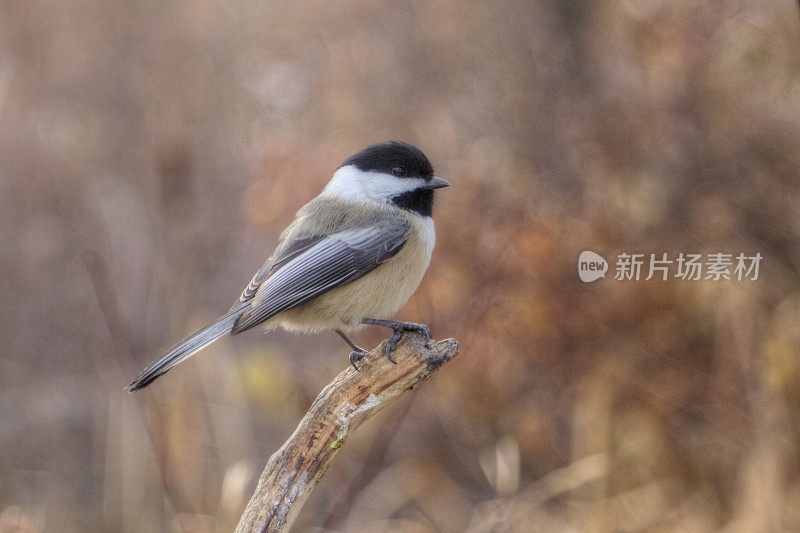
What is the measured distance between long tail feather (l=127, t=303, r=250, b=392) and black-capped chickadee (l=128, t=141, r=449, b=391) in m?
0.06

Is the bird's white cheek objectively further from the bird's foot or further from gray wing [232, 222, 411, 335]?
the bird's foot

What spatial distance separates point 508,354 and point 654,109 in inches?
37.9

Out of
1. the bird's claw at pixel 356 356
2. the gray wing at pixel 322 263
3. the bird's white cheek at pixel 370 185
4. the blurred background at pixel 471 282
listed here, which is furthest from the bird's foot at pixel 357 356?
the blurred background at pixel 471 282

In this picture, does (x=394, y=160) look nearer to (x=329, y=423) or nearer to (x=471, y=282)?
(x=329, y=423)

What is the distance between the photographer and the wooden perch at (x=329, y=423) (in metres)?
1.37

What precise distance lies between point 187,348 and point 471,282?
136cm

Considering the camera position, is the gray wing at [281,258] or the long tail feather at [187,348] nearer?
the long tail feather at [187,348]

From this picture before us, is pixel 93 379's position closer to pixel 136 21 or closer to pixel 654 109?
pixel 136 21

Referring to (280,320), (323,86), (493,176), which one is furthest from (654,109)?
(280,320)

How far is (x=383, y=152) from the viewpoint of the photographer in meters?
1.63

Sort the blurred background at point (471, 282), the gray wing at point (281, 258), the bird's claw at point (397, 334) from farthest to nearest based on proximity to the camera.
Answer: the blurred background at point (471, 282), the gray wing at point (281, 258), the bird's claw at point (397, 334)

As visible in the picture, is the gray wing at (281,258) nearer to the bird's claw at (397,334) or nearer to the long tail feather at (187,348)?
the long tail feather at (187,348)

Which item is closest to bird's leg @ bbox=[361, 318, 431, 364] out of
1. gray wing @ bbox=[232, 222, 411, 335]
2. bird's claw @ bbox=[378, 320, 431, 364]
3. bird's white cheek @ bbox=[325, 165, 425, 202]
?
bird's claw @ bbox=[378, 320, 431, 364]

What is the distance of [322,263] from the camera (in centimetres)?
159
